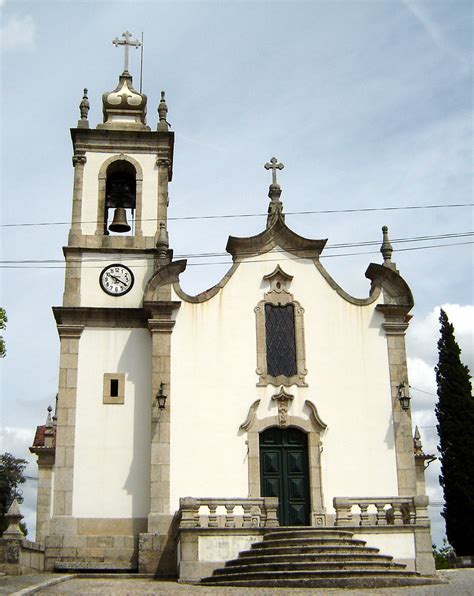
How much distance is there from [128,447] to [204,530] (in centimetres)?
427

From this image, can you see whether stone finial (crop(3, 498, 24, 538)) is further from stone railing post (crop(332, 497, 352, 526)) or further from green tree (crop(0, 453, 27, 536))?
green tree (crop(0, 453, 27, 536))

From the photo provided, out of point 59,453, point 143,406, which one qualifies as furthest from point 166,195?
point 59,453

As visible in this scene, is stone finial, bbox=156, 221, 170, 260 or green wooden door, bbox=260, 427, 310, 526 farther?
stone finial, bbox=156, 221, 170, 260

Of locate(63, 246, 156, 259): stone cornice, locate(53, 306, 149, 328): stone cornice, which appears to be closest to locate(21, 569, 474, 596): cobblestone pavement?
locate(53, 306, 149, 328): stone cornice

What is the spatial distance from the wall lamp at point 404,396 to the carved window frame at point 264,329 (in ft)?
7.69

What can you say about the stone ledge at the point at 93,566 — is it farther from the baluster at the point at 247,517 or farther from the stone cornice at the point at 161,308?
the stone cornice at the point at 161,308

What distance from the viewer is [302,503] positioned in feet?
64.1

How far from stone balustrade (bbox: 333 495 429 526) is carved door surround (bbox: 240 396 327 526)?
1786mm

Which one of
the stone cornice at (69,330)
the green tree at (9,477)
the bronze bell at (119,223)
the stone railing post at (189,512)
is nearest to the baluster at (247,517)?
the stone railing post at (189,512)

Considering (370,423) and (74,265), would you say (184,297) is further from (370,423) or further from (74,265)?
(370,423)

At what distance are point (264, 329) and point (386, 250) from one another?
13.3 feet

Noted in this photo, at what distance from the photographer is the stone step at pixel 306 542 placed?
52.1 ft

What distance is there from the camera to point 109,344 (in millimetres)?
21000

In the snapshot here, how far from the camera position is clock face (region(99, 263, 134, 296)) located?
21.8 meters
